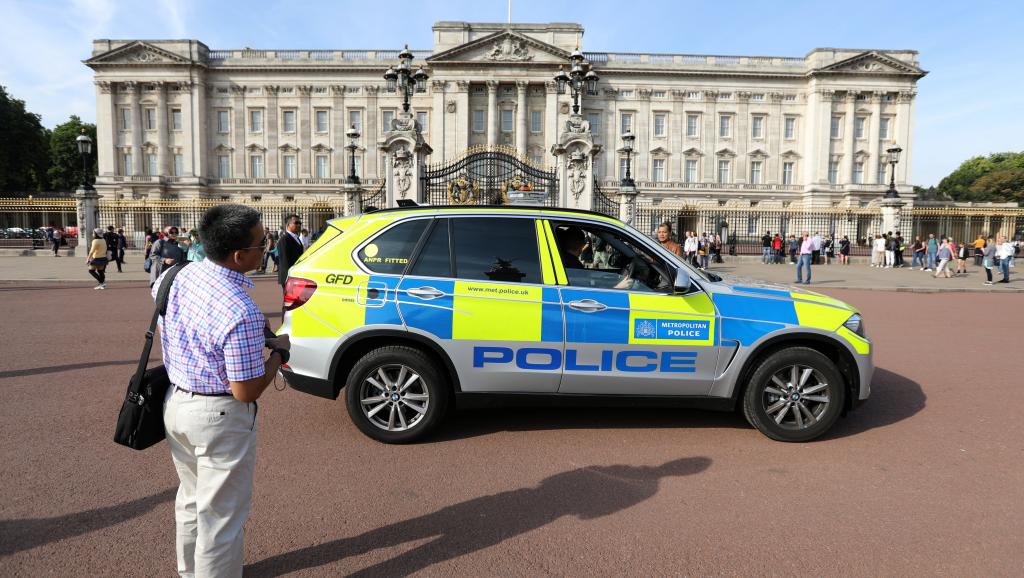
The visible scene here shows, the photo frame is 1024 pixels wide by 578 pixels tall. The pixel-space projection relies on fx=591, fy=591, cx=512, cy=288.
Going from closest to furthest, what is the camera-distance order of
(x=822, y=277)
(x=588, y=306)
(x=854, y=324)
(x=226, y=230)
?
(x=226, y=230) → (x=588, y=306) → (x=854, y=324) → (x=822, y=277)

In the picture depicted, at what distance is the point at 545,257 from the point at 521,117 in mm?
52529

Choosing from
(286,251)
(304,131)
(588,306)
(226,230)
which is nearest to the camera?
(226,230)

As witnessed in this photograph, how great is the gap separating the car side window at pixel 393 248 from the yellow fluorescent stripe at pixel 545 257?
886 millimetres

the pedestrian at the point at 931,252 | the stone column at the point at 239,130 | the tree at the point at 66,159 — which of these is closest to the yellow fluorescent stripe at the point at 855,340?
the pedestrian at the point at 931,252

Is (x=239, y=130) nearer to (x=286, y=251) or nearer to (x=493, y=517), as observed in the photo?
(x=286, y=251)

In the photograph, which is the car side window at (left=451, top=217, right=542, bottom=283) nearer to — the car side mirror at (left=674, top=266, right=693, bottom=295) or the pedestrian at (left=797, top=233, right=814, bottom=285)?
the car side mirror at (left=674, top=266, right=693, bottom=295)

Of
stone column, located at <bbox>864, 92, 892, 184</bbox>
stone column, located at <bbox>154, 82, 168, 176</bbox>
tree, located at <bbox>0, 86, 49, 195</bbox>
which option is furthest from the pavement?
tree, located at <bbox>0, 86, 49, 195</bbox>

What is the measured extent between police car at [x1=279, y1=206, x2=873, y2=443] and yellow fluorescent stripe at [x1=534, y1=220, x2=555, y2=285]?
11mm

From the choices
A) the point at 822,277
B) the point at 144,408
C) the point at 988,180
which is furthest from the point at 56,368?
the point at 988,180

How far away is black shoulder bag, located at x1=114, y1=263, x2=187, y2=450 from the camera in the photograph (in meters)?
2.35

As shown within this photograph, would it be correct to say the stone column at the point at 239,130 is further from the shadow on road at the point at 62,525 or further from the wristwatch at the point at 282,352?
the wristwatch at the point at 282,352

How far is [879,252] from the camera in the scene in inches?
1050

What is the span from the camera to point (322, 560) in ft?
9.62

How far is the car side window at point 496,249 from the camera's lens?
4477 millimetres
